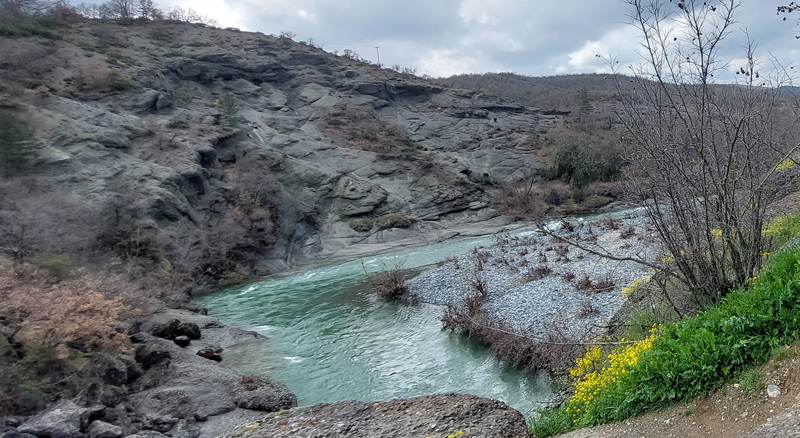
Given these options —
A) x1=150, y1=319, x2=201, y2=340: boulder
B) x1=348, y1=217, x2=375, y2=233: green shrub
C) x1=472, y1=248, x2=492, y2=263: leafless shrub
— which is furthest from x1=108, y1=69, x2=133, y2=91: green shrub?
x1=472, y1=248, x2=492, y2=263: leafless shrub

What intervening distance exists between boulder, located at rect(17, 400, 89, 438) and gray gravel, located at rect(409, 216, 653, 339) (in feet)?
25.6

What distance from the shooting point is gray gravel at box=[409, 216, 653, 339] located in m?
10.4

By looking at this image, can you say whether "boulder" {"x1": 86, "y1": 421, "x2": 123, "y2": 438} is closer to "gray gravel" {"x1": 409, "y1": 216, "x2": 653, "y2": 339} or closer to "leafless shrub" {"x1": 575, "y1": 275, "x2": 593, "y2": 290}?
"gray gravel" {"x1": 409, "y1": 216, "x2": 653, "y2": 339}

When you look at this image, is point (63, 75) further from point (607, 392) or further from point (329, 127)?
point (607, 392)

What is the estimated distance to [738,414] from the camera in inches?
132

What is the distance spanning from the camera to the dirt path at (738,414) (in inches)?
118

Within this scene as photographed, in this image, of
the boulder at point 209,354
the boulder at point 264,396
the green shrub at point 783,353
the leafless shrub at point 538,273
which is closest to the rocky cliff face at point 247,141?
the boulder at point 209,354

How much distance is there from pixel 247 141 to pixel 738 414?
38883 millimetres

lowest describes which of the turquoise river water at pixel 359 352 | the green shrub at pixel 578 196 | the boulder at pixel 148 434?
the turquoise river water at pixel 359 352

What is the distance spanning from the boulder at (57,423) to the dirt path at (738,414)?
7325 millimetres

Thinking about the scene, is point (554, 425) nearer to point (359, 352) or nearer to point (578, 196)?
point (359, 352)

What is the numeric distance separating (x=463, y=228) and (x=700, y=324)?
102ft

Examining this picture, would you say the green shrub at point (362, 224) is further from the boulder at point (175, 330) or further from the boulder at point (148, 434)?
the boulder at point (148, 434)

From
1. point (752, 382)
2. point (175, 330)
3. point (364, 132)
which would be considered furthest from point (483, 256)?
point (364, 132)
